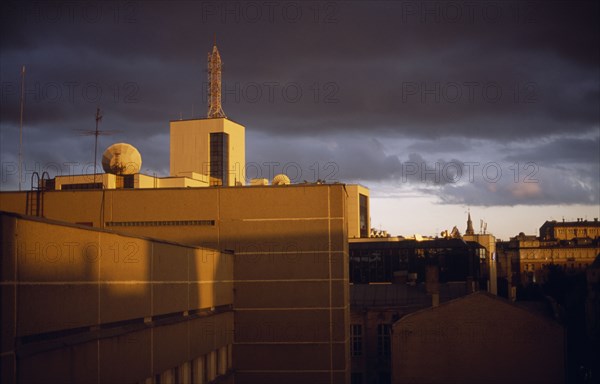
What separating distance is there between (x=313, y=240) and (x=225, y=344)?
6.54 m

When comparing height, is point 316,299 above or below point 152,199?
below

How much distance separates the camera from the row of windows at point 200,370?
26.6m

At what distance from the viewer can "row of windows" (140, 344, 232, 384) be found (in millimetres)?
26641

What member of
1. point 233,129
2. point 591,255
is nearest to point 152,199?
point 233,129

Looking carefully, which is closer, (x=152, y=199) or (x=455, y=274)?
(x=152, y=199)

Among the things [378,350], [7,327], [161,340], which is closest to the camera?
[7,327]

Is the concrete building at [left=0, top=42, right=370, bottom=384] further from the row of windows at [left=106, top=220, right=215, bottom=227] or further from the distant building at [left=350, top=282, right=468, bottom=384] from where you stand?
the distant building at [left=350, top=282, right=468, bottom=384]

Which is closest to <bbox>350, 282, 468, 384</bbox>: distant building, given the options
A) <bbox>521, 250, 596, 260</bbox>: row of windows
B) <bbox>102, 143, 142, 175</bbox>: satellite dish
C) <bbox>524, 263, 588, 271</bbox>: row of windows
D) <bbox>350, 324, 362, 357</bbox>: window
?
<bbox>350, 324, 362, 357</bbox>: window

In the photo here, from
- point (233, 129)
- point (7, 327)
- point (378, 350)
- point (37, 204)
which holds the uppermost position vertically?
point (233, 129)

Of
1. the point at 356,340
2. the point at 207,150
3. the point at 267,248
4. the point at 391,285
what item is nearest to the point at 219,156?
the point at 207,150

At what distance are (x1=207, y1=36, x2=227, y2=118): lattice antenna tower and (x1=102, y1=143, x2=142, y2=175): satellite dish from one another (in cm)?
4147

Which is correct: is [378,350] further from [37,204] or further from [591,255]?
[591,255]

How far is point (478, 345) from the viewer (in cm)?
5266

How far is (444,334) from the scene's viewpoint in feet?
175
